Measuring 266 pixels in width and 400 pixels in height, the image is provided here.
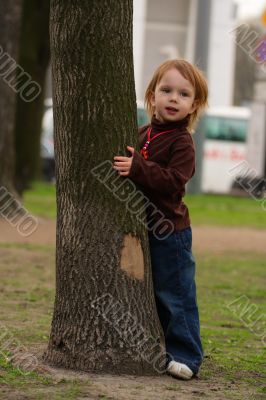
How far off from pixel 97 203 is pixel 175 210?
1.34ft

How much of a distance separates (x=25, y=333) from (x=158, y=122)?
188 centimetres

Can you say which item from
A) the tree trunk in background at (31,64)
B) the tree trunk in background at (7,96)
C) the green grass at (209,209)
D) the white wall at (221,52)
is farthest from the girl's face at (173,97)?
the white wall at (221,52)

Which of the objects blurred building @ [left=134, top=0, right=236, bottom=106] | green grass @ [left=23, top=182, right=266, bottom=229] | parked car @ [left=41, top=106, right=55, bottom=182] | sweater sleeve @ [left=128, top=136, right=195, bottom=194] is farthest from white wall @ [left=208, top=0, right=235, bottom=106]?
sweater sleeve @ [left=128, top=136, right=195, bottom=194]

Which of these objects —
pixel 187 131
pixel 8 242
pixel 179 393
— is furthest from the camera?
pixel 8 242

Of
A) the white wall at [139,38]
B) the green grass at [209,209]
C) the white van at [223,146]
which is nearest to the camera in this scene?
the green grass at [209,209]

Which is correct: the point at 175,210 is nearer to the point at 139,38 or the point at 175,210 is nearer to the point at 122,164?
the point at 122,164

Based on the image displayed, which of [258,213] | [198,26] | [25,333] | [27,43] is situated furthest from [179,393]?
[198,26]

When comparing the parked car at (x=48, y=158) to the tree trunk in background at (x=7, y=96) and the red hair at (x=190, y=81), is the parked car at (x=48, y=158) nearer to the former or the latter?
the tree trunk in background at (x=7, y=96)

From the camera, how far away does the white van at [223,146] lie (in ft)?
119

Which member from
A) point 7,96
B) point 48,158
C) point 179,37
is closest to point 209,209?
point 7,96

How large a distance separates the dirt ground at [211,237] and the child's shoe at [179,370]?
8019 mm

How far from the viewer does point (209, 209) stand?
2252 centimetres

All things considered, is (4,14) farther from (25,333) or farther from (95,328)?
(95,328)

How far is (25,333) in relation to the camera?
696cm
